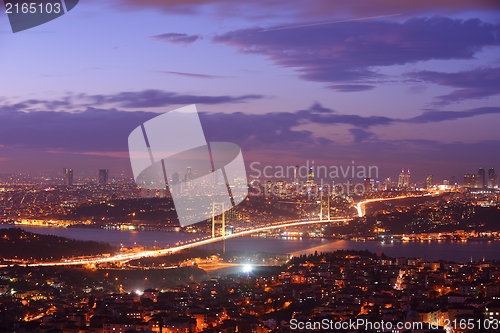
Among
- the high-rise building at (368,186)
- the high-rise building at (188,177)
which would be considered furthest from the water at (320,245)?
the high-rise building at (368,186)

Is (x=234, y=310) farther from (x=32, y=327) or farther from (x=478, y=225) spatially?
(x=478, y=225)

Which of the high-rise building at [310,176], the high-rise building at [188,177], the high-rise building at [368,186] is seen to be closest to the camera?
the high-rise building at [188,177]

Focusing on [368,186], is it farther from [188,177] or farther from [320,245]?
[188,177]

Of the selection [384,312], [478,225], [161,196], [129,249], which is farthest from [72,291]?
[478,225]

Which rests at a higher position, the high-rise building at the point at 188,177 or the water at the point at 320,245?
the high-rise building at the point at 188,177

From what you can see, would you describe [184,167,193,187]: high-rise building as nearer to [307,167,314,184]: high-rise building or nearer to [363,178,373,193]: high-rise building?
[307,167,314,184]: high-rise building

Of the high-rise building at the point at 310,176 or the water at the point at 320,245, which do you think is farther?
the high-rise building at the point at 310,176

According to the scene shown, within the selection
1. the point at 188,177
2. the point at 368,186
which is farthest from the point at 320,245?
the point at 368,186

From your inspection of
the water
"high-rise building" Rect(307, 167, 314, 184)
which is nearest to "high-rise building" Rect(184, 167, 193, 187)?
the water

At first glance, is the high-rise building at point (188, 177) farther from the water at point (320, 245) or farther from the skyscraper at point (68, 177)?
the skyscraper at point (68, 177)
